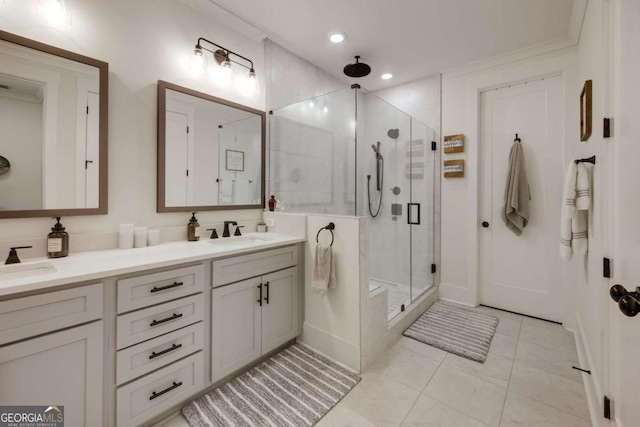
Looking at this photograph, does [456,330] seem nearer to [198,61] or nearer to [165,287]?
[165,287]

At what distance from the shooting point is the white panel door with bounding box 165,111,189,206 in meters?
1.98

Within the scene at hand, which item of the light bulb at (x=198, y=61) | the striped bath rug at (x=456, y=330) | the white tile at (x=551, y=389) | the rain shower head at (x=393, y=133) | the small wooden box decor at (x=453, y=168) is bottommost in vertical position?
the white tile at (x=551, y=389)

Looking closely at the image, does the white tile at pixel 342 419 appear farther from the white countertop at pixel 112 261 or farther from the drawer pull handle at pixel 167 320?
the white countertop at pixel 112 261

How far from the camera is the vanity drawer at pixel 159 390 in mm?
1333

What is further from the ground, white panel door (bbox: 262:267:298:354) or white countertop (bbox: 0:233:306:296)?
white countertop (bbox: 0:233:306:296)

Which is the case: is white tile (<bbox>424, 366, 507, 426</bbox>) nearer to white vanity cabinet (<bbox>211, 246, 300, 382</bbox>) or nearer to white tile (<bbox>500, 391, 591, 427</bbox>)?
white tile (<bbox>500, 391, 591, 427</bbox>)

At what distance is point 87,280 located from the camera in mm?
1211

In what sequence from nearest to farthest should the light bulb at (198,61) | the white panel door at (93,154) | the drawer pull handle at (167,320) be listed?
the drawer pull handle at (167,320) < the white panel door at (93,154) < the light bulb at (198,61)

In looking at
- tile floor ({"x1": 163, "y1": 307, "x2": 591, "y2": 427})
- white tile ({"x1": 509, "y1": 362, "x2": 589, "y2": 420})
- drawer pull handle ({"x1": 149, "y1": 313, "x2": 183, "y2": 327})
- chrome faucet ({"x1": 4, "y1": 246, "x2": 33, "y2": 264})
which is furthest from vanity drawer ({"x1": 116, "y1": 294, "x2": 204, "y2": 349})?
white tile ({"x1": 509, "y1": 362, "x2": 589, "y2": 420})

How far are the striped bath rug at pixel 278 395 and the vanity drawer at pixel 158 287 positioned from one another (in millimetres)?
687

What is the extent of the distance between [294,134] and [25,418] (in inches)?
96.7

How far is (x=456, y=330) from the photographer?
98.2 inches

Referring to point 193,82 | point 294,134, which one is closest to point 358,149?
point 294,134

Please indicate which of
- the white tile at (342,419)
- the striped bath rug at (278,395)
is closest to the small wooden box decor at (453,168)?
the striped bath rug at (278,395)
